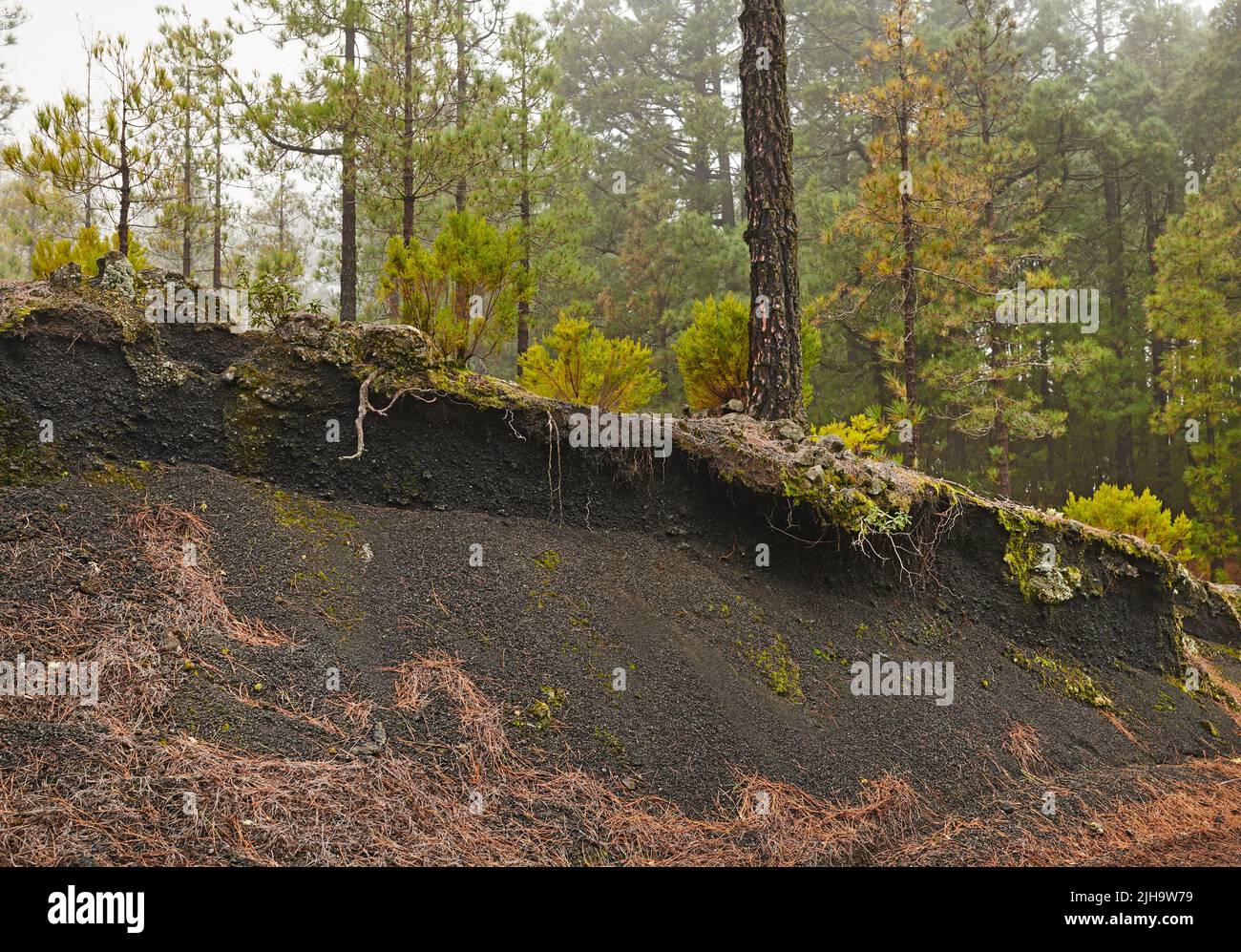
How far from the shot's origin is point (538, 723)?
3.56 m

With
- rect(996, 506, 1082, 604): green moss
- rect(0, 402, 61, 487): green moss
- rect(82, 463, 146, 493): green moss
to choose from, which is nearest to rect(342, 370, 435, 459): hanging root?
rect(82, 463, 146, 493): green moss

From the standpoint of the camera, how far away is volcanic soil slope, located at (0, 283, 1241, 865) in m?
2.95

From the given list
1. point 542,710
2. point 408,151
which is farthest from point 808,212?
point 542,710

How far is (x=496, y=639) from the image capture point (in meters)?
3.88

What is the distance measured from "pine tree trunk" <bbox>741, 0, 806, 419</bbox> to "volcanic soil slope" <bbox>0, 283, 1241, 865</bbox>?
86cm

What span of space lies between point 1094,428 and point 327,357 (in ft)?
58.3

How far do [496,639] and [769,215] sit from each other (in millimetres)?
3964

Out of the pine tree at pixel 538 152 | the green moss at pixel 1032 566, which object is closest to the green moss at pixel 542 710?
→ the green moss at pixel 1032 566

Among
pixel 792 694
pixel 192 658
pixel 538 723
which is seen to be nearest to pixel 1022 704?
pixel 792 694

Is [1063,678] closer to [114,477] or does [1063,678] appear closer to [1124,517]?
[1124,517]

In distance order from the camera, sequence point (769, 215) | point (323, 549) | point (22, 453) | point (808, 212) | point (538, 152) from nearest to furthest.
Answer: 1. point (22, 453)
2. point (323, 549)
3. point (769, 215)
4. point (538, 152)
5. point (808, 212)

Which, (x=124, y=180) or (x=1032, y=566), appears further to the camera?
(x=124, y=180)
